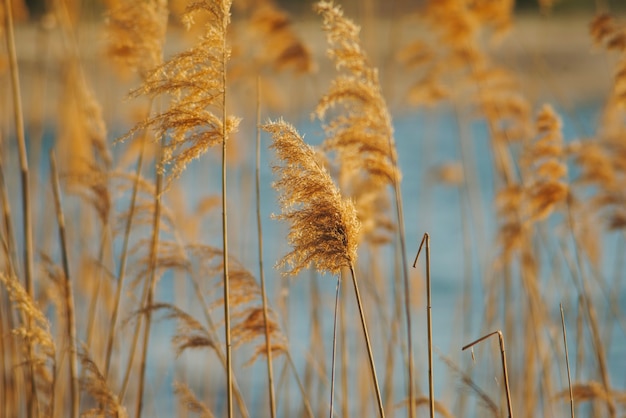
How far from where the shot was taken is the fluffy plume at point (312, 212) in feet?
5.73

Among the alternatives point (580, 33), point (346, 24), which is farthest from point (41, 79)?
point (580, 33)

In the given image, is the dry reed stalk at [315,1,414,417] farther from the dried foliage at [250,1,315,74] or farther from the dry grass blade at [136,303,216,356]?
the dried foliage at [250,1,315,74]

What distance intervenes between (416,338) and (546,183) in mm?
3176

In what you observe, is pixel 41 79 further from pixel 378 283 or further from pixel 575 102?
pixel 575 102

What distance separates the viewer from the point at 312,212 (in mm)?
1771

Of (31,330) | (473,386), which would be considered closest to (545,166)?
(473,386)

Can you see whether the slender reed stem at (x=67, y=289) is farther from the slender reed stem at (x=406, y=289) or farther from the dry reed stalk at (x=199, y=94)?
the slender reed stem at (x=406, y=289)

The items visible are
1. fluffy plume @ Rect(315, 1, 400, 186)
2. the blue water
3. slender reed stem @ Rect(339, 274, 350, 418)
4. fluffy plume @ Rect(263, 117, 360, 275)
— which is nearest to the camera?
fluffy plume @ Rect(263, 117, 360, 275)

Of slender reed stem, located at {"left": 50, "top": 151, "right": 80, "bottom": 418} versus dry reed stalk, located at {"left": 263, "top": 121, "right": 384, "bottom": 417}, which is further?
slender reed stem, located at {"left": 50, "top": 151, "right": 80, "bottom": 418}

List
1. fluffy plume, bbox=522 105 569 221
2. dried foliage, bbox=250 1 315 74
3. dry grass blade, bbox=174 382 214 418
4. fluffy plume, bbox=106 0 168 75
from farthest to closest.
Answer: dried foliage, bbox=250 1 315 74, fluffy plume, bbox=522 105 569 221, fluffy plume, bbox=106 0 168 75, dry grass blade, bbox=174 382 214 418

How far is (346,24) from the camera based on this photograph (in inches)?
90.2

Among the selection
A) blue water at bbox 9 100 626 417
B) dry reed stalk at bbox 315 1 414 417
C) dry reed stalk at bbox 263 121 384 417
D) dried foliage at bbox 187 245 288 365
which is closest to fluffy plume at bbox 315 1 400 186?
dry reed stalk at bbox 315 1 414 417

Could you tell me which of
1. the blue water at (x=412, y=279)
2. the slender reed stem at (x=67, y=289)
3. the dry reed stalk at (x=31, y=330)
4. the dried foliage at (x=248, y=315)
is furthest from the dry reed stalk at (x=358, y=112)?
the dry reed stalk at (x=31, y=330)

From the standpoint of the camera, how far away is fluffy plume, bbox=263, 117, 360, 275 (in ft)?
5.73
